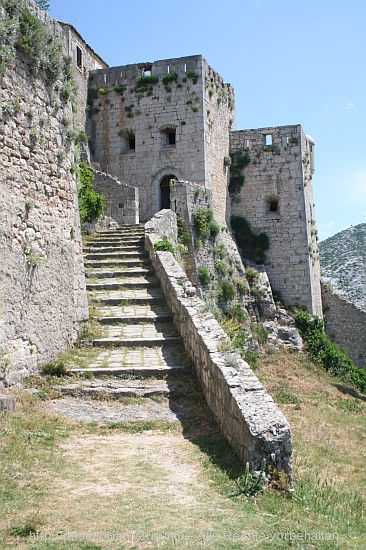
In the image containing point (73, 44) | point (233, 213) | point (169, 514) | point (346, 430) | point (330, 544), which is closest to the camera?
point (330, 544)

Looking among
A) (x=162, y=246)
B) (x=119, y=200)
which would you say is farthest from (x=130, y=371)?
(x=119, y=200)

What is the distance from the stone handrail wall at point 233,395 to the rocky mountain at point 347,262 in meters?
22.0

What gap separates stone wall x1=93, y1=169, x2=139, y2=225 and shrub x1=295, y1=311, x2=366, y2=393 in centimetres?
865

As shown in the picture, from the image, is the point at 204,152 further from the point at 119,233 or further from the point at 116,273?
the point at 116,273

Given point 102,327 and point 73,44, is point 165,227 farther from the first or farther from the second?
point 73,44

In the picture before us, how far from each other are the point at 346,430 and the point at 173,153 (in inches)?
636

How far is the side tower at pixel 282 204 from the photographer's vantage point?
989 inches

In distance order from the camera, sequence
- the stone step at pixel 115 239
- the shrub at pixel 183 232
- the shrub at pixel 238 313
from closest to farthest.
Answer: the stone step at pixel 115 239
the shrub at pixel 183 232
the shrub at pixel 238 313

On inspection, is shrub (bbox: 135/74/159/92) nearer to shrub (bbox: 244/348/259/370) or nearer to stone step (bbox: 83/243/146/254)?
stone step (bbox: 83/243/146/254)

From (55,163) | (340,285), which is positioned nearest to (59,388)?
(55,163)

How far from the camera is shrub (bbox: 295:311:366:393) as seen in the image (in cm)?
2111

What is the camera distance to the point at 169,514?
452 cm

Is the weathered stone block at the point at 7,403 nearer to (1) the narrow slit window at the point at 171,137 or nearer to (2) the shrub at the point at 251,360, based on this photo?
(2) the shrub at the point at 251,360

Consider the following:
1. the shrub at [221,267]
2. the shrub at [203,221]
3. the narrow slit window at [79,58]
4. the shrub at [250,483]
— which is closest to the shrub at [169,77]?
the narrow slit window at [79,58]
